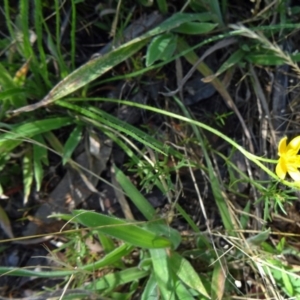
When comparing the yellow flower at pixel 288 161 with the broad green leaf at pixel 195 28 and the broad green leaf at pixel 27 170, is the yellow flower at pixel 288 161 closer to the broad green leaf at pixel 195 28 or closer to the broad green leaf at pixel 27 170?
the broad green leaf at pixel 195 28

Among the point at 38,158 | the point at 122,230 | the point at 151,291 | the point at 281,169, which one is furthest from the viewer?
the point at 38,158

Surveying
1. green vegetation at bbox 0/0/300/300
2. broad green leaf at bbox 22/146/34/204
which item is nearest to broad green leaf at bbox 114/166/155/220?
green vegetation at bbox 0/0/300/300

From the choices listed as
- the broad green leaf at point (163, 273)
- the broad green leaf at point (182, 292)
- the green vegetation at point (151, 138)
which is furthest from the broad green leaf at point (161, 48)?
the broad green leaf at point (182, 292)

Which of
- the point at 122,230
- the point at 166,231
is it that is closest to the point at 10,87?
the point at 122,230

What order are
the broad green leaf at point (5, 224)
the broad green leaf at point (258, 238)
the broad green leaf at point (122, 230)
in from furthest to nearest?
1. the broad green leaf at point (5, 224)
2. the broad green leaf at point (258, 238)
3. the broad green leaf at point (122, 230)

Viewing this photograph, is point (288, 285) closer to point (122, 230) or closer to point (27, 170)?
point (122, 230)

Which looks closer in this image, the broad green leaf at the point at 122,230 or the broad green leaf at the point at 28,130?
the broad green leaf at the point at 122,230

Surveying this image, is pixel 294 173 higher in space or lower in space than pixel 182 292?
higher
